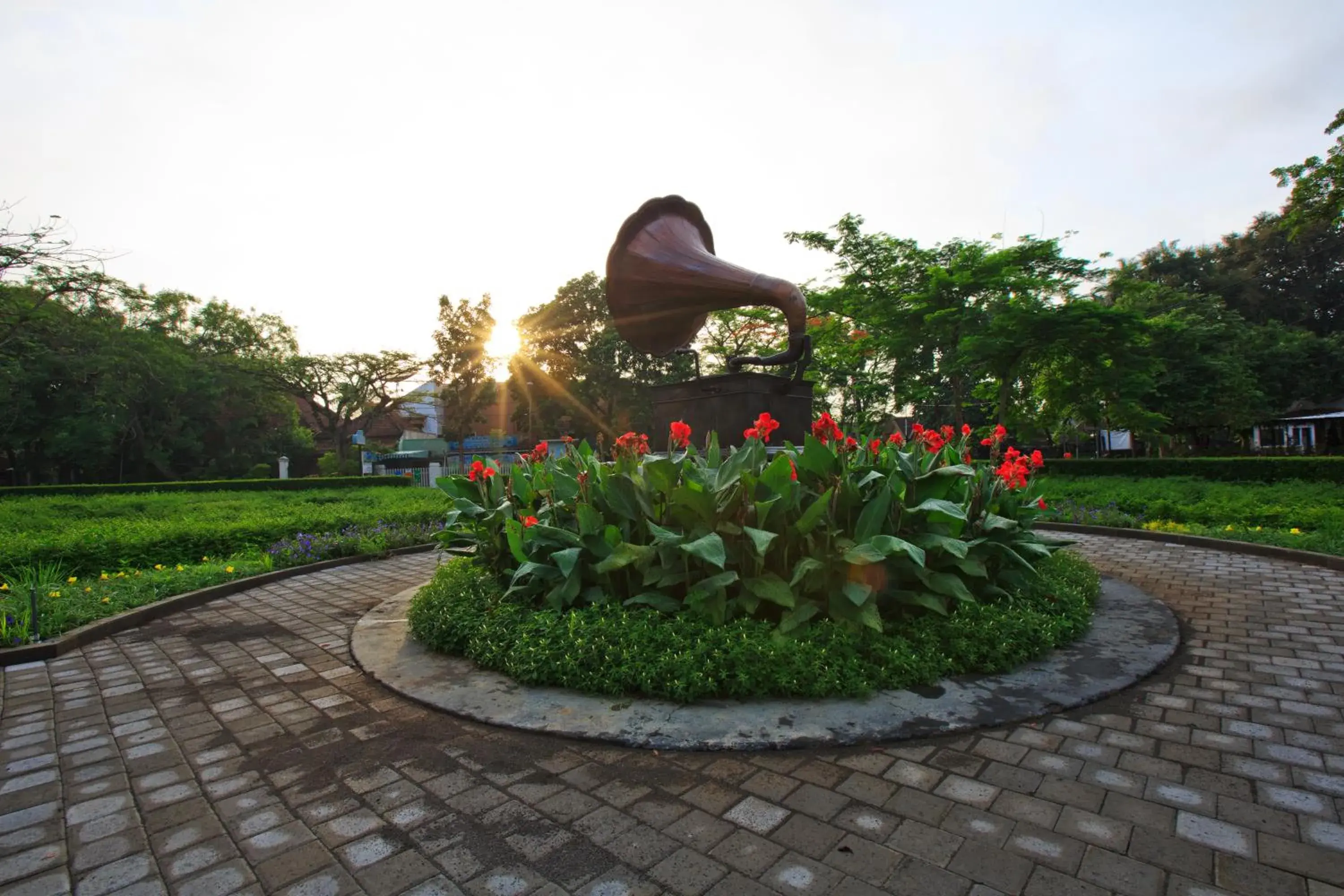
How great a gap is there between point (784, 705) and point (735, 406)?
318 centimetres

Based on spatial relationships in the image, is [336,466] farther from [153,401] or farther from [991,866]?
[991,866]

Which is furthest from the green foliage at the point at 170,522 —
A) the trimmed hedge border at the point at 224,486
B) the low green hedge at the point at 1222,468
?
the low green hedge at the point at 1222,468

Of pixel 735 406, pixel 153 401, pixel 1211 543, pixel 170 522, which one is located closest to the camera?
pixel 735 406

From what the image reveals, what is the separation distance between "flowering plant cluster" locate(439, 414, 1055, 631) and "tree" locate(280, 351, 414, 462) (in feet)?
94.6

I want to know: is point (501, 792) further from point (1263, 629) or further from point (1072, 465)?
point (1072, 465)

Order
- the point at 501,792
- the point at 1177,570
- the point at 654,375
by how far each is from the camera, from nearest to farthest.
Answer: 1. the point at 501,792
2. the point at 1177,570
3. the point at 654,375

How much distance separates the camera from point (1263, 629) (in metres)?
3.85

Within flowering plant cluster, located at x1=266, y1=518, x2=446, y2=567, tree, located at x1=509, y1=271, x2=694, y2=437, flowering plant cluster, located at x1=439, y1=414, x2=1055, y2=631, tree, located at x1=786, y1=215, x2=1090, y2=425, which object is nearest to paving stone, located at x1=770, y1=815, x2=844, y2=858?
flowering plant cluster, located at x1=439, y1=414, x2=1055, y2=631

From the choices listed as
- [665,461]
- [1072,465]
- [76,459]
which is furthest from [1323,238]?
[76,459]

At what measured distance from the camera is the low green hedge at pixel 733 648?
2822 millimetres

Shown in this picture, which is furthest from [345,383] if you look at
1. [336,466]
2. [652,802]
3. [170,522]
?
[652,802]

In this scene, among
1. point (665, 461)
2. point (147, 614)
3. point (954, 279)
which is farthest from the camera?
point (954, 279)

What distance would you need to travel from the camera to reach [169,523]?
8.12 m

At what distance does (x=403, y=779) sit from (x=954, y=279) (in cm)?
1377
